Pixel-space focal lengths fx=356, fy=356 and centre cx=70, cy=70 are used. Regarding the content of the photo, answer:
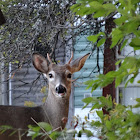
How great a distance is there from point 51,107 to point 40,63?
0.37m

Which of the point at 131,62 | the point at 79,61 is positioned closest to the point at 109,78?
the point at 131,62

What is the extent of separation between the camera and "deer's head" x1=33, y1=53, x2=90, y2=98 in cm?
265

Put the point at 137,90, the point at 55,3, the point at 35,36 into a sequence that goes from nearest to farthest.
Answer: the point at 35,36 < the point at 55,3 < the point at 137,90

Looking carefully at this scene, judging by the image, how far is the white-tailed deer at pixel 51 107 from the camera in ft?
8.81

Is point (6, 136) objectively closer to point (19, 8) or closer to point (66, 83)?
point (66, 83)

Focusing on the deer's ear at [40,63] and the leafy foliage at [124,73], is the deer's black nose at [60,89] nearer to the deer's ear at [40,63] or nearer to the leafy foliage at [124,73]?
the deer's ear at [40,63]

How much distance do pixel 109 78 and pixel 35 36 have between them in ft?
7.53

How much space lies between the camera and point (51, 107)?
2873 millimetres

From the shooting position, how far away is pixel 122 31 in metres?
0.80

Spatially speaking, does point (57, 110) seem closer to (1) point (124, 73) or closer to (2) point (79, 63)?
(2) point (79, 63)

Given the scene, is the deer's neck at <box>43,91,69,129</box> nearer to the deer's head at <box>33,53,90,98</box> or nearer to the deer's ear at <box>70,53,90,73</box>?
the deer's head at <box>33,53,90,98</box>

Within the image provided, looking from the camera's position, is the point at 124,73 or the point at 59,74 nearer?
the point at 124,73

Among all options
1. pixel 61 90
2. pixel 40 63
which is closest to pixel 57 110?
pixel 61 90

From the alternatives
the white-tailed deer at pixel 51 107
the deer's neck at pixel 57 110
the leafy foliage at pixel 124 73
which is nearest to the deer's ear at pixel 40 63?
the white-tailed deer at pixel 51 107
